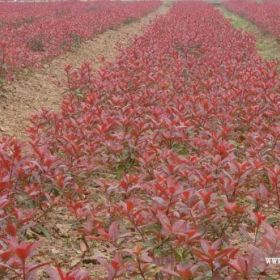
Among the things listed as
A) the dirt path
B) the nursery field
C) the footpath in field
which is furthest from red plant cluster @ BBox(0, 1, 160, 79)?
the footpath in field

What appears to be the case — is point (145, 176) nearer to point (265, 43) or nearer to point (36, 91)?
point (36, 91)

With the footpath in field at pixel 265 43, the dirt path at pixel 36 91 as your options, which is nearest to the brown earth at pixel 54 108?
the dirt path at pixel 36 91

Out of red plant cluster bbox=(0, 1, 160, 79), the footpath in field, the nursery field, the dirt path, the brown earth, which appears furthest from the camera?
the footpath in field

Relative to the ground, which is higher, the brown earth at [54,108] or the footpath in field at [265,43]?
the brown earth at [54,108]

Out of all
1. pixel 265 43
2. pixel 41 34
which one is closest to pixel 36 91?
pixel 41 34

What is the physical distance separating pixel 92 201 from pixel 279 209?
5.61 ft

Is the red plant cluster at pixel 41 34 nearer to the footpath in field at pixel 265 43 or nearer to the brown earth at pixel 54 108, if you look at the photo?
the brown earth at pixel 54 108

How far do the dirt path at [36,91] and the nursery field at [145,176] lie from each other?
71mm

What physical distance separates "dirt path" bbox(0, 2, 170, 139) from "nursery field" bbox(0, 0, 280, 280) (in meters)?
0.07

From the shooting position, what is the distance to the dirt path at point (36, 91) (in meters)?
7.32

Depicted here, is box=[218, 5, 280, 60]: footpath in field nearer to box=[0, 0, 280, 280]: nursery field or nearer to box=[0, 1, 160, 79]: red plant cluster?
box=[0, 0, 280, 280]: nursery field

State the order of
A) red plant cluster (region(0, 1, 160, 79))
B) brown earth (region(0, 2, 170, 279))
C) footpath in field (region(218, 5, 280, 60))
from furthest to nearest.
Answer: footpath in field (region(218, 5, 280, 60)) → red plant cluster (region(0, 1, 160, 79)) → brown earth (region(0, 2, 170, 279))

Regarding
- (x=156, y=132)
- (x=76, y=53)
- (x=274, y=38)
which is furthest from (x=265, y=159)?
(x=274, y=38)

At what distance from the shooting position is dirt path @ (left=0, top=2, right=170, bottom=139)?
732 cm
